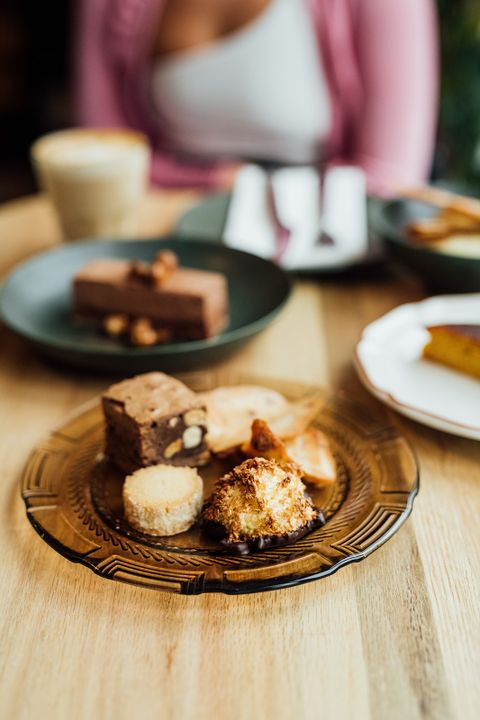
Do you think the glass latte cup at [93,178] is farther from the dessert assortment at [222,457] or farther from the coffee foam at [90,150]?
the dessert assortment at [222,457]

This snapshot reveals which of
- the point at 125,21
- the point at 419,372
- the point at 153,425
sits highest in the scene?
the point at 125,21

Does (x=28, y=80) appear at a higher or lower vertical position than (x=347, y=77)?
lower

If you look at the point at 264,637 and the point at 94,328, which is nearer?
the point at 264,637

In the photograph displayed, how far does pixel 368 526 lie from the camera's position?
0.67 metres

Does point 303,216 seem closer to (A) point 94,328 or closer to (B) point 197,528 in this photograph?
(A) point 94,328

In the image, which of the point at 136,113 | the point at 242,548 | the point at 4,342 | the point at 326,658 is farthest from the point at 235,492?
the point at 136,113

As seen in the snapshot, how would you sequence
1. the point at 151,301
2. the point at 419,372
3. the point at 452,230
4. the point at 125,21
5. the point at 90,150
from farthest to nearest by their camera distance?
1. the point at 125,21
2. the point at 90,150
3. the point at 452,230
4. the point at 151,301
5. the point at 419,372

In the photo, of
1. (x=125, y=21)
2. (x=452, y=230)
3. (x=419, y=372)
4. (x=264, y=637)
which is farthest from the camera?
(x=125, y=21)

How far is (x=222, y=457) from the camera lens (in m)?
0.80

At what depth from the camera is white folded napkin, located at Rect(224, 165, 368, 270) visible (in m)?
1.34

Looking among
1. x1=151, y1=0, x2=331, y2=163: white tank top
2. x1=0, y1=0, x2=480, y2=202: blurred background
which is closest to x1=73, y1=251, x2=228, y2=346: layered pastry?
x1=151, y1=0, x2=331, y2=163: white tank top

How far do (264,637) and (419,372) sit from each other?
48 cm

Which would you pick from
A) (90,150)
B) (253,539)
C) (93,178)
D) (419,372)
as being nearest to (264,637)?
(253,539)

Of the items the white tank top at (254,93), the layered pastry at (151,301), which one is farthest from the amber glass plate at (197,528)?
the white tank top at (254,93)
